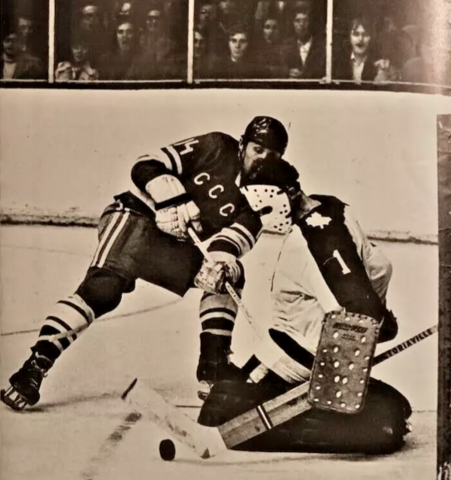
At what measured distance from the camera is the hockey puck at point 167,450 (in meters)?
1.51

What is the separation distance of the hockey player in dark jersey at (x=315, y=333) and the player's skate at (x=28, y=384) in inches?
12.4

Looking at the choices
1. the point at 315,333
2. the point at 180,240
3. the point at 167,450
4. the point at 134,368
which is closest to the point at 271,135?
the point at 180,240

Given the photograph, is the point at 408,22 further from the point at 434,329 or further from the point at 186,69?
the point at 434,329

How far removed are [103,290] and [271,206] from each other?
0.35 metres

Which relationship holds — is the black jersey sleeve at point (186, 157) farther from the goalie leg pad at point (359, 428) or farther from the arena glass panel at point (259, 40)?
the goalie leg pad at point (359, 428)

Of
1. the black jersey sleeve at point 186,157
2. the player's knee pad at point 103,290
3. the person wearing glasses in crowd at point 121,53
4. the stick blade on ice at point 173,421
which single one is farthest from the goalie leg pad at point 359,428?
the person wearing glasses in crowd at point 121,53

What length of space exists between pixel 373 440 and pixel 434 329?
0.23 metres

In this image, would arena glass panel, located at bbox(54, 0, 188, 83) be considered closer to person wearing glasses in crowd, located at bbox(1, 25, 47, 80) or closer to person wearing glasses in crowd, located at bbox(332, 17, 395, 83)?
person wearing glasses in crowd, located at bbox(1, 25, 47, 80)

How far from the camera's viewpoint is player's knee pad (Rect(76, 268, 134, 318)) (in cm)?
154

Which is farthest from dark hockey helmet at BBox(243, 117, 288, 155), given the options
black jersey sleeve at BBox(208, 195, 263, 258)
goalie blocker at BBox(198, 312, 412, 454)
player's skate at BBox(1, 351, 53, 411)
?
player's skate at BBox(1, 351, 53, 411)

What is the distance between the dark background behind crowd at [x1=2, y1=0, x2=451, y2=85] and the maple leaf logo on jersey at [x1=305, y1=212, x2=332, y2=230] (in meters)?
0.26

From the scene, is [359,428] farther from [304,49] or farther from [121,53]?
[121,53]

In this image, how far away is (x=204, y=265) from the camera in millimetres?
1526

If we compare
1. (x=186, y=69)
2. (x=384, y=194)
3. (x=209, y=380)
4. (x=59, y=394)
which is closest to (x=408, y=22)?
(x=384, y=194)
